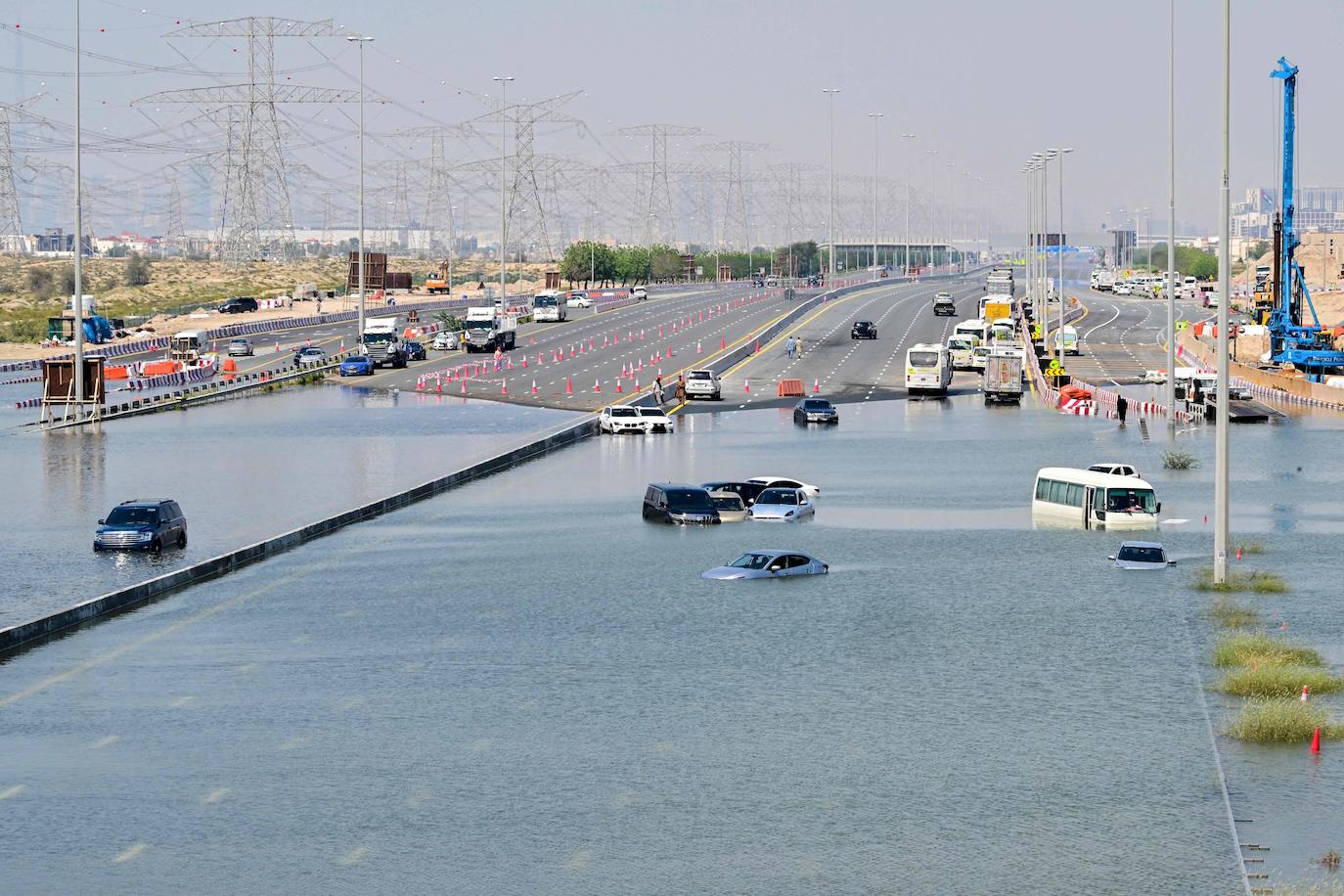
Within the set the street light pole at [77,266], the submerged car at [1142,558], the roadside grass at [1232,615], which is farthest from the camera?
the street light pole at [77,266]

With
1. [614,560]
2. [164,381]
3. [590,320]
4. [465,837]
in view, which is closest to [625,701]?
[465,837]

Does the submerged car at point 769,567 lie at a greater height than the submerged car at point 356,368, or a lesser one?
lesser

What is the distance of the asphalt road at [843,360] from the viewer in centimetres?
11188

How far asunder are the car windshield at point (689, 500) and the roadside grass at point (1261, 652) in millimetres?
22804

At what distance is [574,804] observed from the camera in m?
32.1

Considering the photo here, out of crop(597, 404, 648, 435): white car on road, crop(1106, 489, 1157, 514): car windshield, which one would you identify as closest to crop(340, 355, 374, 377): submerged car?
crop(597, 404, 648, 435): white car on road

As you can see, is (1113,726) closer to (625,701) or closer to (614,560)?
(625,701)

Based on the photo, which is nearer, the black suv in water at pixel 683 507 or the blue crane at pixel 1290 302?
the black suv in water at pixel 683 507

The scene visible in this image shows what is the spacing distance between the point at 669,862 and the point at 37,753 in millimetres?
12687

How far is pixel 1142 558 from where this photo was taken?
55.7 meters

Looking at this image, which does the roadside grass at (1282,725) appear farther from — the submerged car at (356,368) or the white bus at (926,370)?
the submerged car at (356,368)

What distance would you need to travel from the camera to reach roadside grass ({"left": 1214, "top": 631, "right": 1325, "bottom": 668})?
137ft

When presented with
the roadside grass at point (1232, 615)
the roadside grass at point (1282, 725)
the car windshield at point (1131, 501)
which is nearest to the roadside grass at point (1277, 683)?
the roadside grass at point (1282, 725)

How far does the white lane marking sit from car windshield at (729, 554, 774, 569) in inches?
1058
